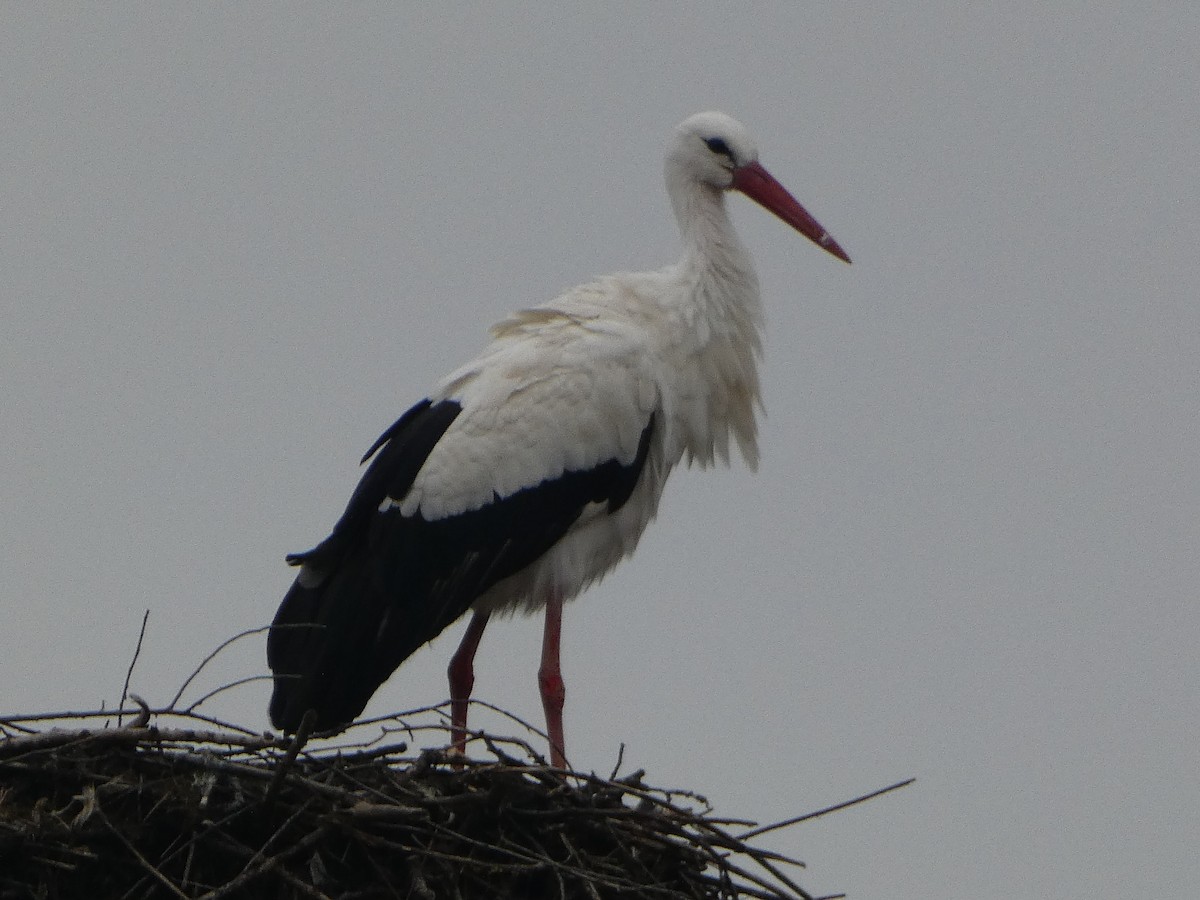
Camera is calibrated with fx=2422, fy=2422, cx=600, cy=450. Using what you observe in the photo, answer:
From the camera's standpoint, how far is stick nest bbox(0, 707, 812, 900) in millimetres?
5523

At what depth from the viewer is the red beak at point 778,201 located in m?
7.93

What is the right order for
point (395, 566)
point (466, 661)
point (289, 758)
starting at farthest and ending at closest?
1. point (466, 661)
2. point (395, 566)
3. point (289, 758)

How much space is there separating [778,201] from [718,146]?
0.27 meters

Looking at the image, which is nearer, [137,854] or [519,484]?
[137,854]

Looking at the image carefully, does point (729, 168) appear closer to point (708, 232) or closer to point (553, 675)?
point (708, 232)

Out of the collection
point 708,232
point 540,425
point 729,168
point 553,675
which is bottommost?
point 553,675

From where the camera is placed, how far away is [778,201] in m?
7.96

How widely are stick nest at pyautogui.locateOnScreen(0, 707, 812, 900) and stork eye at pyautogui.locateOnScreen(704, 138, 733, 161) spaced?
8.88ft

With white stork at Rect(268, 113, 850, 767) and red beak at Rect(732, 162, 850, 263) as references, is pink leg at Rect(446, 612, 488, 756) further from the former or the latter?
red beak at Rect(732, 162, 850, 263)

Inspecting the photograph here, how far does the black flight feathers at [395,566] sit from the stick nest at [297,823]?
1.23 m

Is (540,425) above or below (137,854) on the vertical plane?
above

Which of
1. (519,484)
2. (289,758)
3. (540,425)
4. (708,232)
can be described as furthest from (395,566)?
(289,758)

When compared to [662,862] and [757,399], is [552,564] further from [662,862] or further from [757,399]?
[662,862]

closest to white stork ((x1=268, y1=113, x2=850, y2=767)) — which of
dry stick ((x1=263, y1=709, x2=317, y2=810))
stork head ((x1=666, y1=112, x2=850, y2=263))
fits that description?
stork head ((x1=666, y1=112, x2=850, y2=263))
